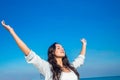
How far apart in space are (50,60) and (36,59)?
0.35 metres

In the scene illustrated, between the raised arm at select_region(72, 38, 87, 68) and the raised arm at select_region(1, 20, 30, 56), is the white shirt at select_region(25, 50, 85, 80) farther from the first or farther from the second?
the raised arm at select_region(72, 38, 87, 68)

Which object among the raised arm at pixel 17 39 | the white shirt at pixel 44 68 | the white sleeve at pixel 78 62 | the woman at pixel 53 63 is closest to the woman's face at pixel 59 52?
the woman at pixel 53 63

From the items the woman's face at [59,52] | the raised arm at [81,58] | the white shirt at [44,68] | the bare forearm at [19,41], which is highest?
the raised arm at [81,58]

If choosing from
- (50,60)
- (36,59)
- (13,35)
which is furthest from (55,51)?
(13,35)

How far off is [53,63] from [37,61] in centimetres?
29

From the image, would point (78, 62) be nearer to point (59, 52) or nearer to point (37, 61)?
point (59, 52)

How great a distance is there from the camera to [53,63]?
4.60 metres

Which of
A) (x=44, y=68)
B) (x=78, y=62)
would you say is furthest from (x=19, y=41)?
(x=78, y=62)

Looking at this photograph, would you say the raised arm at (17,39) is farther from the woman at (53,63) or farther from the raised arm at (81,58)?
the raised arm at (81,58)

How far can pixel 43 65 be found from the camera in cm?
446

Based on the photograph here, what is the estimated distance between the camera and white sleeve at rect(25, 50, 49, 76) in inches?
169

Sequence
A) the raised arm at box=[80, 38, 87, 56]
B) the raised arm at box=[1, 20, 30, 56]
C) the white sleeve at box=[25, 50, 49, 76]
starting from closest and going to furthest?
the raised arm at box=[1, 20, 30, 56] → the white sleeve at box=[25, 50, 49, 76] → the raised arm at box=[80, 38, 87, 56]

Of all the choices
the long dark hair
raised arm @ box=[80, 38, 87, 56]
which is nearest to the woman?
the long dark hair

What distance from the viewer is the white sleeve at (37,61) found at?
429 centimetres
